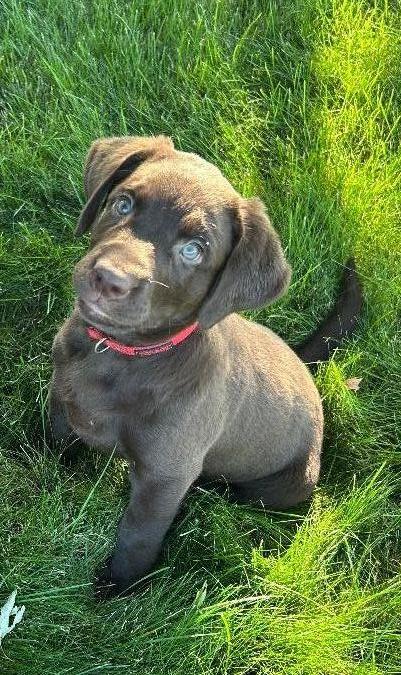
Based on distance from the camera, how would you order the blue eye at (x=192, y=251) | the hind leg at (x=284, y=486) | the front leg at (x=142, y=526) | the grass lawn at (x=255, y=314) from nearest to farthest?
the blue eye at (x=192, y=251)
the front leg at (x=142, y=526)
the grass lawn at (x=255, y=314)
the hind leg at (x=284, y=486)

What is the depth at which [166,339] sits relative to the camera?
261 centimetres

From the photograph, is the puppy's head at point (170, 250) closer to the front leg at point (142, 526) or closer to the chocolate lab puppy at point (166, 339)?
the chocolate lab puppy at point (166, 339)

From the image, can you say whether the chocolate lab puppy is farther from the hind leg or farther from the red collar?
the hind leg

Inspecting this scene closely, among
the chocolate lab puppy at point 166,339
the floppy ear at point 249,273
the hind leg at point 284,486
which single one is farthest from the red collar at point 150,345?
the hind leg at point 284,486

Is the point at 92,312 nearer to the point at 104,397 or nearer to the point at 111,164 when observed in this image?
the point at 104,397

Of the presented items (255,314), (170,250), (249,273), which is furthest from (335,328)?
(170,250)

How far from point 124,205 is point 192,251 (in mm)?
264

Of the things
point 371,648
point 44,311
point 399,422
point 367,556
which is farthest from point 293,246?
point 371,648

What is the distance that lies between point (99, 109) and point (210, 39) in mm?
750

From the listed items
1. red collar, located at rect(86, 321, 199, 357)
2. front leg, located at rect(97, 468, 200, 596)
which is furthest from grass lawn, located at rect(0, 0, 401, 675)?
red collar, located at rect(86, 321, 199, 357)

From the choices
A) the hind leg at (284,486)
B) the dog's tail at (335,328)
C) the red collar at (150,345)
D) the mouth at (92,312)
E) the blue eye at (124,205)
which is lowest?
the hind leg at (284,486)

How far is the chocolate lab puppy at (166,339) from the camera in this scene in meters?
2.41

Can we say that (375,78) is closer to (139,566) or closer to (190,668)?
(139,566)

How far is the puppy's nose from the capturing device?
87.3 inches
